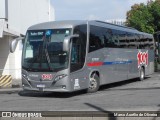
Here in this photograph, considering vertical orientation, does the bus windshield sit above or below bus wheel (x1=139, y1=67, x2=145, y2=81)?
above

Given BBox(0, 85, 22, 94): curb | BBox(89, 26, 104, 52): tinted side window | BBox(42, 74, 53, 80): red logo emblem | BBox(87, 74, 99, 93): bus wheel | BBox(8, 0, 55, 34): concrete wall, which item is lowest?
BBox(0, 85, 22, 94): curb

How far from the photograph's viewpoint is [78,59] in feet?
58.0

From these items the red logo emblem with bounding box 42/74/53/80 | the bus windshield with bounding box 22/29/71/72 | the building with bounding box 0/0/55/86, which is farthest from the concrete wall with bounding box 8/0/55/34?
the red logo emblem with bounding box 42/74/53/80

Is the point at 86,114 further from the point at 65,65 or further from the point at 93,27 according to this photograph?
the point at 93,27

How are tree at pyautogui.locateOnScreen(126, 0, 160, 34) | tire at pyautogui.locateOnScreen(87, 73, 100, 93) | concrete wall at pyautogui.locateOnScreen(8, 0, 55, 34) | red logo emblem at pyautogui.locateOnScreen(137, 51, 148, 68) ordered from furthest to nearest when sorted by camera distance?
tree at pyautogui.locateOnScreen(126, 0, 160, 34) → concrete wall at pyautogui.locateOnScreen(8, 0, 55, 34) → red logo emblem at pyautogui.locateOnScreen(137, 51, 148, 68) → tire at pyautogui.locateOnScreen(87, 73, 100, 93)

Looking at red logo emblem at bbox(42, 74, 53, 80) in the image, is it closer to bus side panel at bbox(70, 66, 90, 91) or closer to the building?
bus side panel at bbox(70, 66, 90, 91)

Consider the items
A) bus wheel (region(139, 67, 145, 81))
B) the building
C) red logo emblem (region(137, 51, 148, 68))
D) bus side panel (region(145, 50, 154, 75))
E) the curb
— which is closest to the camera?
the curb

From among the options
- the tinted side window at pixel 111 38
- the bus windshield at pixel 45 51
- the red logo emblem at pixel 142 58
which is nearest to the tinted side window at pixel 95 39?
the tinted side window at pixel 111 38

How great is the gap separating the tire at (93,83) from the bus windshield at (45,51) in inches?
93.1

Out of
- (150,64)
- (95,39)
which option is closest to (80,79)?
(95,39)

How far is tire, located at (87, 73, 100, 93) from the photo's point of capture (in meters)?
19.0

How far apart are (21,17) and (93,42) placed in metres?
17.7

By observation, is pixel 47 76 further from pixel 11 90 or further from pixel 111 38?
pixel 11 90

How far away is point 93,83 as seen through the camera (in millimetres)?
19219
